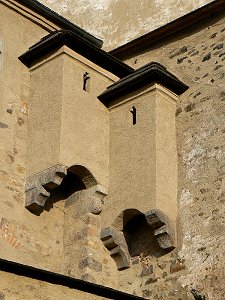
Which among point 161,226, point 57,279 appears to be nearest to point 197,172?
point 161,226

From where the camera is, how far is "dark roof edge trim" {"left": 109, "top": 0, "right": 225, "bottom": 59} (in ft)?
48.9

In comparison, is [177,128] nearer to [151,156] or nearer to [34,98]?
[151,156]

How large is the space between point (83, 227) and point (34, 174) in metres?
0.96

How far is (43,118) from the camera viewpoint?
47.2 ft

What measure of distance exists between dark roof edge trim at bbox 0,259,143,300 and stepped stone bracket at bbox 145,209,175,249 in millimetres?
1450

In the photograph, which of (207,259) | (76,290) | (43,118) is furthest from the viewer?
(43,118)

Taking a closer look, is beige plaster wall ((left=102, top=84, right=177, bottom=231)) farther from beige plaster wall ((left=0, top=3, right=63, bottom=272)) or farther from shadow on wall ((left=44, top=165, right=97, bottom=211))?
beige plaster wall ((left=0, top=3, right=63, bottom=272))

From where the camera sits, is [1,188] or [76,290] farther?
[1,188]

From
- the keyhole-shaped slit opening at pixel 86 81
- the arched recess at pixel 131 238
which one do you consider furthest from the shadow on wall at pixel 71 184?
the keyhole-shaped slit opening at pixel 86 81

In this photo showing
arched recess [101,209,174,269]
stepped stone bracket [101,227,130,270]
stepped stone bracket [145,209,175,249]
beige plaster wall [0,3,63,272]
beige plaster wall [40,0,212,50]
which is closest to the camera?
beige plaster wall [0,3,63,272]

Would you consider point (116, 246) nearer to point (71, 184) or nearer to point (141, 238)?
point (141, 238)

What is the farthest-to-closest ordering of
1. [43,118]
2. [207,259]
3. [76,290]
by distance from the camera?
1. [43,118]
2. [207,259]
3. [76,290]

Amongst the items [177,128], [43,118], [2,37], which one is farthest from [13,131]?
[177,128]

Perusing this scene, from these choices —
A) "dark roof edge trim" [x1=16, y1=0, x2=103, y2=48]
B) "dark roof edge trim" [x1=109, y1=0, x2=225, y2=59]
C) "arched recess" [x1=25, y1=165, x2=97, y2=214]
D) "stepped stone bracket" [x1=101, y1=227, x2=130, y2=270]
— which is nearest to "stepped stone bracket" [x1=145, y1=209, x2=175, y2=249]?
"stepped stone bracket" [x1=101, y1=227, x2=130, y2=270]
